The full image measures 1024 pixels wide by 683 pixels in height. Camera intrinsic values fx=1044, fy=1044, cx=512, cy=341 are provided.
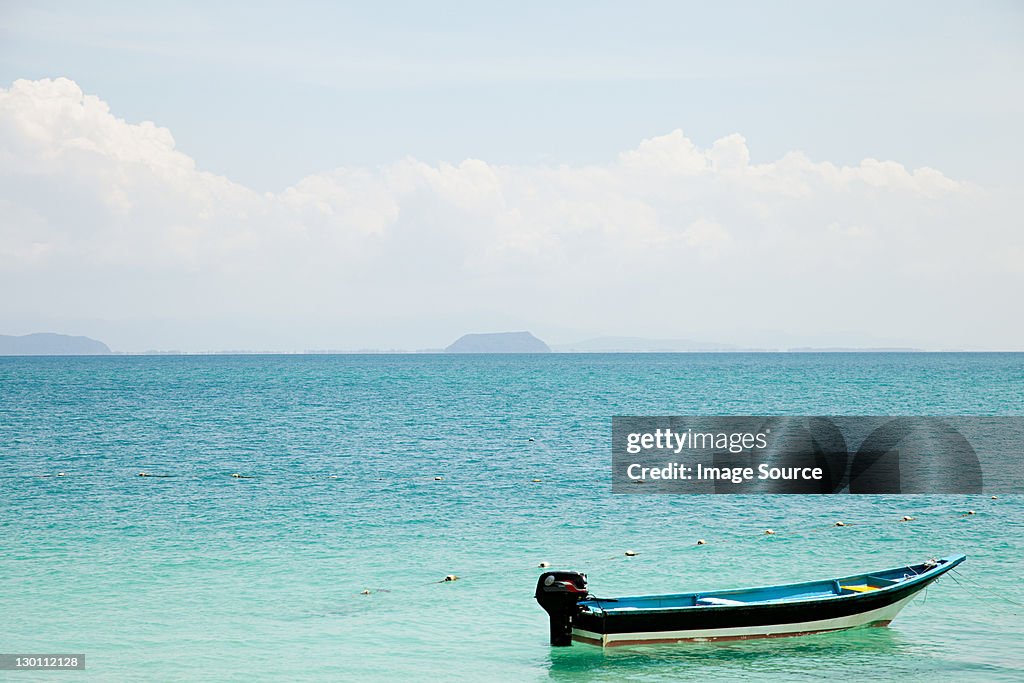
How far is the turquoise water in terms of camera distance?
1778 centimetres

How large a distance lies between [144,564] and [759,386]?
337 ft

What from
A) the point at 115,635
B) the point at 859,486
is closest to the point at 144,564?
the point at 115,635

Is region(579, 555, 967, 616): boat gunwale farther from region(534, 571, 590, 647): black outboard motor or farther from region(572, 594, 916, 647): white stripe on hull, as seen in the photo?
region(572, 594, 916, 647): white stripe on hull

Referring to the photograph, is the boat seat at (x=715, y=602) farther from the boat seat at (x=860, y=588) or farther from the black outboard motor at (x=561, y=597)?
the boat seat at (x=860, y=588)

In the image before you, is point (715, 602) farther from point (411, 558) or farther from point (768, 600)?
point (411, 558)

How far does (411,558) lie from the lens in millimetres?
25328

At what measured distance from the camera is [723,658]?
17828 mm

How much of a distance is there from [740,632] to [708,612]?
0.72m

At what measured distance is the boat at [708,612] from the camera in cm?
1811

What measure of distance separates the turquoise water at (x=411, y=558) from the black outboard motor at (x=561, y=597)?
1.06 ft
